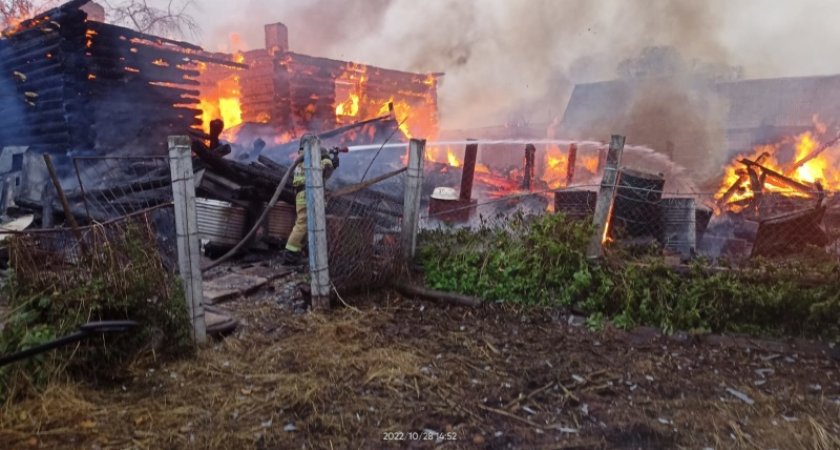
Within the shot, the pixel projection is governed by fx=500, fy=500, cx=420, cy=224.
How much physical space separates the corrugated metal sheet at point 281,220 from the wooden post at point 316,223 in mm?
4141

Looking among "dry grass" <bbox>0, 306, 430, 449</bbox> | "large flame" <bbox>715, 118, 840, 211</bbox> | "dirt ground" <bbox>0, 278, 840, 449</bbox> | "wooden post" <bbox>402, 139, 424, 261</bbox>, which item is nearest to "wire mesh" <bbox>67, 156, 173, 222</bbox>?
"wooden post" <bbox>402, 139, 424, 261</bbox>

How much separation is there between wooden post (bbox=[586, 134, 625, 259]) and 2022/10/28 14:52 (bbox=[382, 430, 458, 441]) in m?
3.18

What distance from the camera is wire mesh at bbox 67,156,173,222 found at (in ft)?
28.5

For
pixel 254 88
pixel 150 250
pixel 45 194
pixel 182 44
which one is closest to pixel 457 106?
pixel 254 88

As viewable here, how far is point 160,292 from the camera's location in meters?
4.42

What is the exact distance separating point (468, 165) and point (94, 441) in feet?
28.7

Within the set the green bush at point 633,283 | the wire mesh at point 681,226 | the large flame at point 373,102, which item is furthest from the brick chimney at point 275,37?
the green bush at point 633,283

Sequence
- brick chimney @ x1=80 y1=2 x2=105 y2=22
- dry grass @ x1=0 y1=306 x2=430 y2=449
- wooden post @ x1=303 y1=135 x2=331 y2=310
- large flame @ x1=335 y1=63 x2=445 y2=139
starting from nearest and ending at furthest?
dry grass @ x1=0 y1=306 x2=430 y2=449 → wooden post @ x1=303 y1=135 x2=331 y2=310 → brick chimney @ x1=80 y1=2 x2=105 y2=22 → large flame @ x1=335 y1=63 x2=445 y2=139

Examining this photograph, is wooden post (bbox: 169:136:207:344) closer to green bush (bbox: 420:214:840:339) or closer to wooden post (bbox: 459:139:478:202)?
green bush (bbox: 420:214:840:339)

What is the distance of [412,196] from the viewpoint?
6.78m

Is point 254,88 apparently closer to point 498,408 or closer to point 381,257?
point 381,257

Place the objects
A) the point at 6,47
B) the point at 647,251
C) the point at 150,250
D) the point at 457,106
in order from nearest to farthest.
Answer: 1. the point at 150,250
2. the point at 647,251
3. the point at 6,47
4. the point at 457,106

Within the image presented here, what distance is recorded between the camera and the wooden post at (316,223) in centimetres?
568

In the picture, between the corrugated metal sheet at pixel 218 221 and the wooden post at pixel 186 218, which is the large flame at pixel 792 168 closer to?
the wooden post at pixel 186 218
